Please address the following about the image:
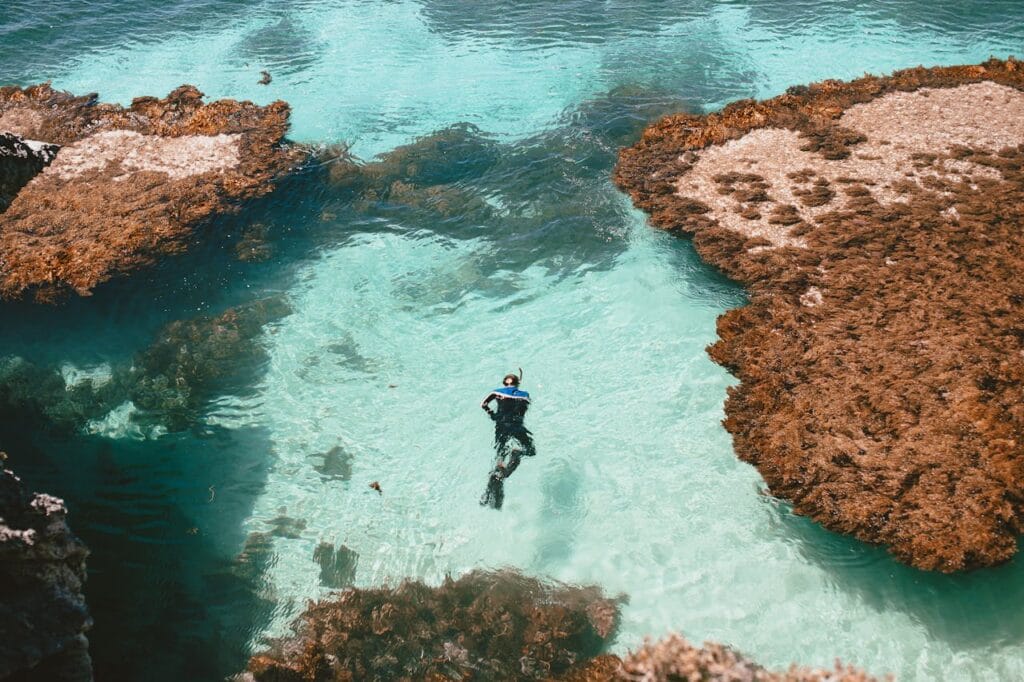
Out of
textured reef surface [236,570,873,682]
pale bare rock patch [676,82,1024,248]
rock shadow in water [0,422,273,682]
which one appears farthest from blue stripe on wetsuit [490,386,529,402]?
pale bare rock patch [676,82,1024,248]

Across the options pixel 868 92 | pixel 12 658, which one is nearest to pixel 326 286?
pixel 12 658

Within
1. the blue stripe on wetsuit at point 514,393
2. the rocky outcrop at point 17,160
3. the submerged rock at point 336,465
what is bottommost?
the submerged rock at point 336,465

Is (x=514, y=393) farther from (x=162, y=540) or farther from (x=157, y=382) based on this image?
(x=157, y=382)

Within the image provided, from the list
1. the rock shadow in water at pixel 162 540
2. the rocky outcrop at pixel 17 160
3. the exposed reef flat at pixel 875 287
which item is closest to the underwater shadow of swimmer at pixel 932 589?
the exposed reef flat at pixel 875 287

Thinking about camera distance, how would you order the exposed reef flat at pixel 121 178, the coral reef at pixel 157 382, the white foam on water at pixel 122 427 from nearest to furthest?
the white foam on water at pixel 122 427
the coral reef at pixel 157 382
the exposed reef flat at pixel 121 178

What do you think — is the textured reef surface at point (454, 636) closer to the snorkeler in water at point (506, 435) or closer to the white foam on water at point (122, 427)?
the snorkeler in water at point (506, 435)

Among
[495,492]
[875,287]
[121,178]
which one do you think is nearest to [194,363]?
[495,492]
